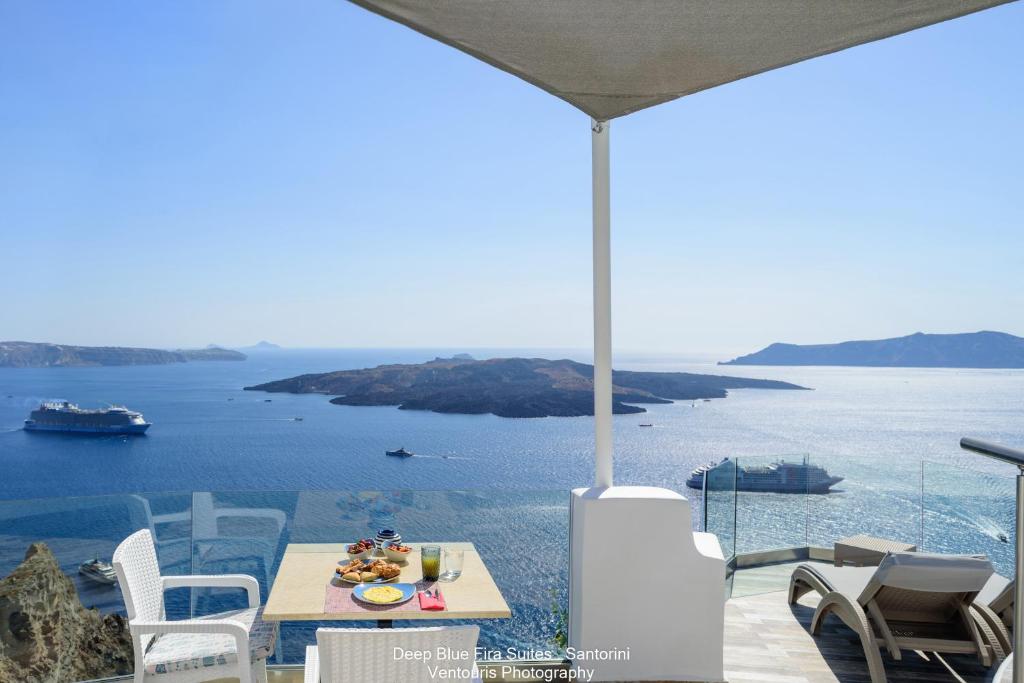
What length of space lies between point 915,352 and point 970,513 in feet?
68.7

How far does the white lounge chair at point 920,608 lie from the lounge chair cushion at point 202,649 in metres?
2.26

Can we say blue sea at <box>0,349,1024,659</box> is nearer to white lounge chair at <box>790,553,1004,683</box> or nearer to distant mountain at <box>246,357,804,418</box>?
distant mountain at <box>246,357,804,418</box>

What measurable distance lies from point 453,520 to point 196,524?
1009 millimetres

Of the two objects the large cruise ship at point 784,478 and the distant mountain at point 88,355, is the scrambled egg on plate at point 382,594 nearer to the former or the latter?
the large cruise ship at point 784,478

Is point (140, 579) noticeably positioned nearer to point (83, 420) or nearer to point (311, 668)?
point (311, 668)

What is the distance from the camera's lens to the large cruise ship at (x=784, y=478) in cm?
446

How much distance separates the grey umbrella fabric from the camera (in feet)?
5.26

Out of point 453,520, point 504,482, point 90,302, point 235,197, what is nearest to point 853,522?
point 453,520

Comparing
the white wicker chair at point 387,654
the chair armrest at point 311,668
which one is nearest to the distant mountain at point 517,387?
the chair armrest at point 311,668

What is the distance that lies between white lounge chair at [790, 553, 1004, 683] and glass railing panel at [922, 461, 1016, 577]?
34.7 inches

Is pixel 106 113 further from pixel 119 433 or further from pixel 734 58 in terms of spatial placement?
pixel 734 58

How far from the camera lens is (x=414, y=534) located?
300cm

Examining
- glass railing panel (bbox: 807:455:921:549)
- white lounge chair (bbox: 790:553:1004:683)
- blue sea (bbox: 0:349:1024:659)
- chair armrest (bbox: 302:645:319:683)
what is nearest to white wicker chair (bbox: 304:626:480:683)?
chair armrest (bbox: 302:645:319:683)

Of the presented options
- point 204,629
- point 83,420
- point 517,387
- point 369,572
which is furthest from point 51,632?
point 83,420
